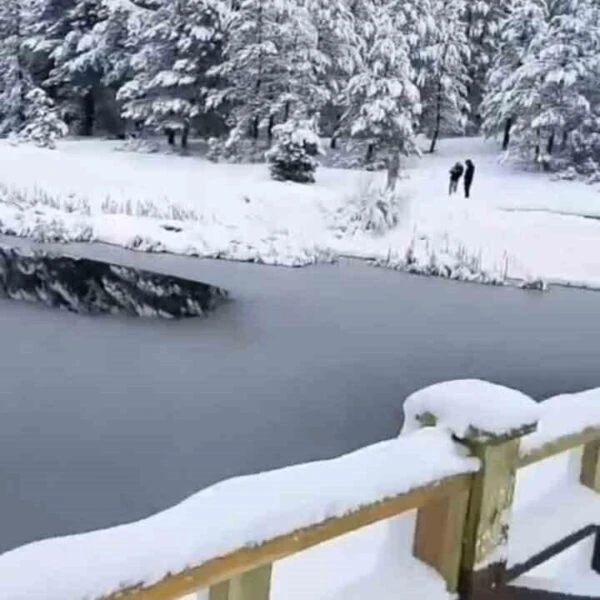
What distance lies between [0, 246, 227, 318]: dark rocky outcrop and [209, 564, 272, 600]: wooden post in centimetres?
1136

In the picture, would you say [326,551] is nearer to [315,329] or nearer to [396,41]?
[315,329]

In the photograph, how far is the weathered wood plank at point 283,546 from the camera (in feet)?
5.50

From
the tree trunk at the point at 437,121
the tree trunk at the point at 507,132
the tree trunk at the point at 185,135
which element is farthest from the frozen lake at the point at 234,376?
the tree trunk at the point at 507,132

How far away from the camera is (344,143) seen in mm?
31453

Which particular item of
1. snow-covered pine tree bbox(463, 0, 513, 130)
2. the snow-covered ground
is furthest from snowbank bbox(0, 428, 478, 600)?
snow-covered pine tree bbox(463, 0, 513, 130)

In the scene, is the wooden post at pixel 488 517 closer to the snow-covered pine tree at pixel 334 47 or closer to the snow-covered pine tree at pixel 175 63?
the snow-covered pine tree at pixel 175 63

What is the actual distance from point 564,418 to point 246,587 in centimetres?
123

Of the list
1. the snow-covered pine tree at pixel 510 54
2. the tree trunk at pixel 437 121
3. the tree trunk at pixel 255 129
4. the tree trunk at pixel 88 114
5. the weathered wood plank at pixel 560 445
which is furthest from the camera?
the tree trunk at pixel 88 114

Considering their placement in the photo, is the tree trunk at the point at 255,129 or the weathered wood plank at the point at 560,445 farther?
the tree trunk at the point at 255,129

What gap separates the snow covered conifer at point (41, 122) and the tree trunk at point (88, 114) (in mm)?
2973

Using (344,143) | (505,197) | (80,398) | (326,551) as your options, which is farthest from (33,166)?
(326,551)

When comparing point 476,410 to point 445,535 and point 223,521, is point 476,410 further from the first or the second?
point 223,521

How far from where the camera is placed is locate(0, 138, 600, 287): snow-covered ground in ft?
63.1

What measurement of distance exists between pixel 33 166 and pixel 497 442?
78.3ft
